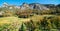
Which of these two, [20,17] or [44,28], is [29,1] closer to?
[20,17]

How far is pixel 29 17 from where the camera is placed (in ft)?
10.5

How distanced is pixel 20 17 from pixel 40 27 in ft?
1.92

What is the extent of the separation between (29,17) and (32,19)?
10cm

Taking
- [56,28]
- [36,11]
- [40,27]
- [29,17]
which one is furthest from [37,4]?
[56,28]

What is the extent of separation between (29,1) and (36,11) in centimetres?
33

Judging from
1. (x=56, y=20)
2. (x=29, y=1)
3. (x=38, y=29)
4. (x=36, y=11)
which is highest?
(x=29, y=1)

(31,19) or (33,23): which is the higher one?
(31,19)

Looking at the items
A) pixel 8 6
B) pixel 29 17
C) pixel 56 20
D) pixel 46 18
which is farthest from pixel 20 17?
pixel 56 20

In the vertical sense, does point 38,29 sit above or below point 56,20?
below

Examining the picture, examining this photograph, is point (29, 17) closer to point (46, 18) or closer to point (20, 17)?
point (20, 17)

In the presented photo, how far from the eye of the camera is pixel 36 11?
321 cm

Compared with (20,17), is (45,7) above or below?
above

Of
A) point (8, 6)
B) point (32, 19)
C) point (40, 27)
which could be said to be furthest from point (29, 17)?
point (8, 6)

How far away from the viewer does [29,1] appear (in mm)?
3250
